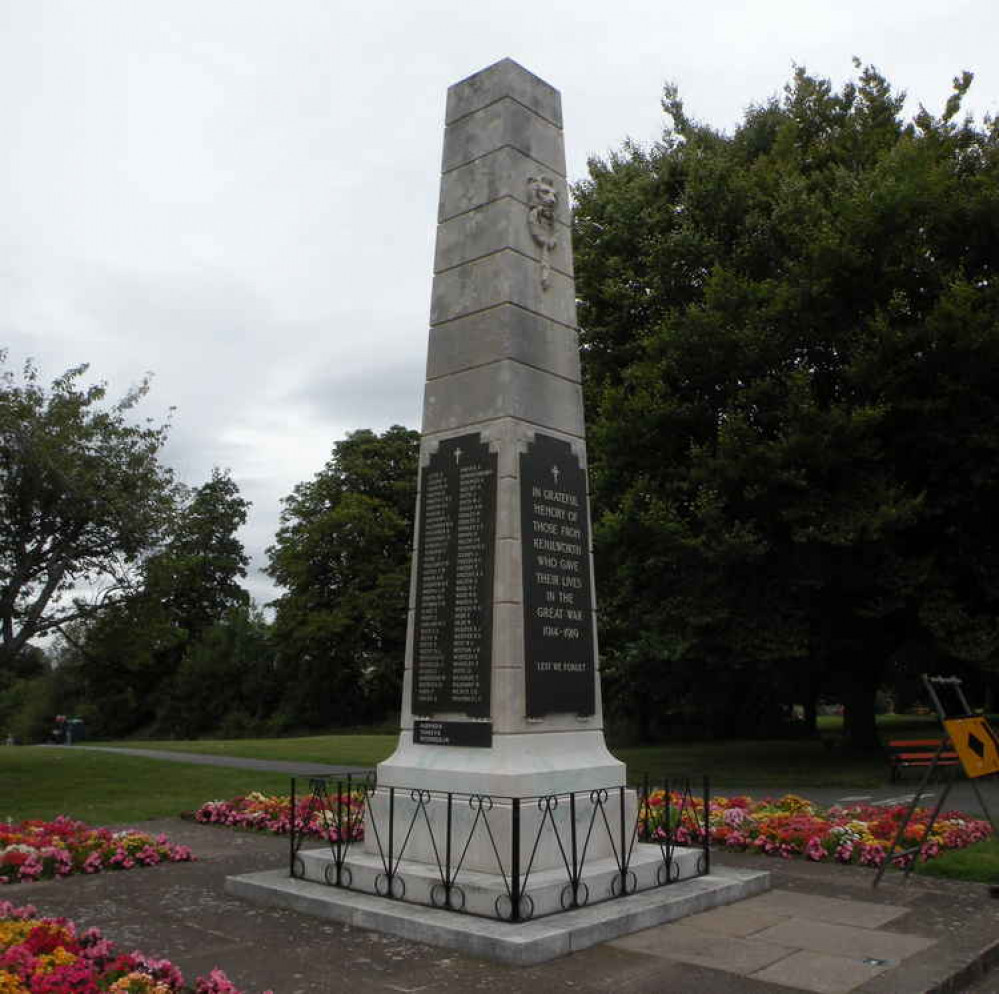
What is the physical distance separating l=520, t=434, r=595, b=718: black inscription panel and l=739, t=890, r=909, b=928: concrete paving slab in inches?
87.6

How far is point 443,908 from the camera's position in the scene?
295 inches

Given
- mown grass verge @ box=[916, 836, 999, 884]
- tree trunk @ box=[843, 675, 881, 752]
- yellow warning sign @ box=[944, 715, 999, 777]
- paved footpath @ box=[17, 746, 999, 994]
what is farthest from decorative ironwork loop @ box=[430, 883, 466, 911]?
tree trunk @ box=[843, 675, 881, 752]

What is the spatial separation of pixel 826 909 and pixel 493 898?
294 centimetres

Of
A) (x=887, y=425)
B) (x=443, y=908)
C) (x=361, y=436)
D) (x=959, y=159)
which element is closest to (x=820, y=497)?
(x=887, y=425)

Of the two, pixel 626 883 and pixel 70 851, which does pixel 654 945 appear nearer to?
pixel 626 883

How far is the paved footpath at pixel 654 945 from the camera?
20.0 feet

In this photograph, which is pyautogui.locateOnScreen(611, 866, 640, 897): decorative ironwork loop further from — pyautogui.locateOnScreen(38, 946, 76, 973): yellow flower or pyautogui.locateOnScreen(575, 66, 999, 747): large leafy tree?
pyautogui.locateOnScreen(575, 66, 999, 747): large leafy tree

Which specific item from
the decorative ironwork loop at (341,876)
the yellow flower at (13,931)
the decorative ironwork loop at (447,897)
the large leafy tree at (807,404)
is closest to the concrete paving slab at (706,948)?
the decorative ironwork loop at (447,897)

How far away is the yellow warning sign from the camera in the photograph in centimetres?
858

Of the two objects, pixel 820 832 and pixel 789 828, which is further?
pixel 789 828

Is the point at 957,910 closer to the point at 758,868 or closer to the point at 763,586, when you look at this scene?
the point at 758,868

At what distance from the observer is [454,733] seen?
339 inches

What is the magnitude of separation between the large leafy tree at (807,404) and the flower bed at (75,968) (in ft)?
47.4

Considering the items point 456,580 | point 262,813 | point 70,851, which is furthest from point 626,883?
point 262,813
